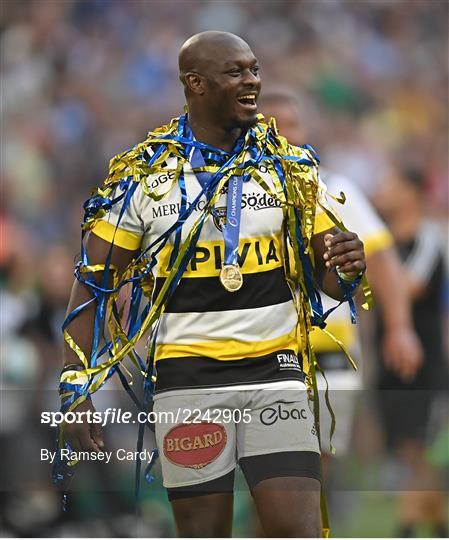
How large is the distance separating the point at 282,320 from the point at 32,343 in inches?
193

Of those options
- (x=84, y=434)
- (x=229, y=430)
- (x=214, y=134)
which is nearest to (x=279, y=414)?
(x=229, y=430)

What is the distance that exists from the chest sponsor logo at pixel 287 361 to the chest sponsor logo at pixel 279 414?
0.14 m

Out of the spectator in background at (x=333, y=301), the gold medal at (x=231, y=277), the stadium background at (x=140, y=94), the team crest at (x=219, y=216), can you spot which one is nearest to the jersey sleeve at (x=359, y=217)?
the spectator in background at (x=333, y=301)

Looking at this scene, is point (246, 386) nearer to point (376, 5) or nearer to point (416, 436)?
point (416, 436)

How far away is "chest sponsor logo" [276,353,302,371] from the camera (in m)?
4.99

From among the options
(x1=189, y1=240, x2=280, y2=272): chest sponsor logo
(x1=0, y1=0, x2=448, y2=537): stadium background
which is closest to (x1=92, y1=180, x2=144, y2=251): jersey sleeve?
(x1=189, y1=240, x2=280, y2=272): chest sponsor logo

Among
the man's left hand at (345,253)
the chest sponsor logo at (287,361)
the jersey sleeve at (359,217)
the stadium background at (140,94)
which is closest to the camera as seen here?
the man's left hand at (345,253)

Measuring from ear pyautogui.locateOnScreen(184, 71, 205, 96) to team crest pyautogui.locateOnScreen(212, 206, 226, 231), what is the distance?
45 cm

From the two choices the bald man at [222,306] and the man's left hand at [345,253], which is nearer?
the man's left hand at [345,253]

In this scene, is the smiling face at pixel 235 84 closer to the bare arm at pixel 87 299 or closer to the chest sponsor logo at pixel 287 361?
the bare arm at pixel 87 299

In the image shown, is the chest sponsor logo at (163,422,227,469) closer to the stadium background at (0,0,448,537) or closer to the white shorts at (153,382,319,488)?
the white shorts at (153,382,319,488)

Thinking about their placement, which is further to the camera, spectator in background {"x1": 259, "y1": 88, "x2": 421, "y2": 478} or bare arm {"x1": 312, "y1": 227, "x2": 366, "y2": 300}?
spectator in background {"x1": 259, "y1": 88, "x2": 421, "y2": 478}

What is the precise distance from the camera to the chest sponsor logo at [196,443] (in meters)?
4.92

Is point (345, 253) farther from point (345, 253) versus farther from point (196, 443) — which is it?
point (196, 443)
